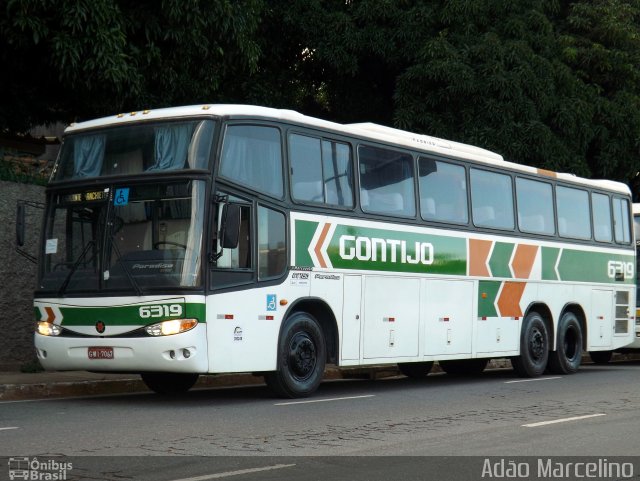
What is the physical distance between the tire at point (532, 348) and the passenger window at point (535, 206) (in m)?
1.53

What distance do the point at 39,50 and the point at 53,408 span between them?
752 centimetres

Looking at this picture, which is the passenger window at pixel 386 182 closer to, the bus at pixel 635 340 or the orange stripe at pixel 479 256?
the orange stripe at pixel 479 256

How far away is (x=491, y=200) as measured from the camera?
17.9 m

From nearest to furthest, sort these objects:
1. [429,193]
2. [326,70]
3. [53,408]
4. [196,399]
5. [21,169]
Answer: [53,408]
[196,399]
[429,193]
[21,169]
[326,70]

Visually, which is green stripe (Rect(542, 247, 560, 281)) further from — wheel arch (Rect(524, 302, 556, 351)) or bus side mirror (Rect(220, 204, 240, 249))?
bus side mirror (Rect(220, 204, 240, 249))

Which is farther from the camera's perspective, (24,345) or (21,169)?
(21,169)

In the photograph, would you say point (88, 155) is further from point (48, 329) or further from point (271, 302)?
point (271, 302)

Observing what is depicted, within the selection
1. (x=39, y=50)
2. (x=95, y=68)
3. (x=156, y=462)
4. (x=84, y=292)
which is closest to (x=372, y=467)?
(x=156, y=462)

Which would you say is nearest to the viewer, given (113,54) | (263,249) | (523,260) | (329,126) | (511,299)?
(263,249)

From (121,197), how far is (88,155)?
0.94 m

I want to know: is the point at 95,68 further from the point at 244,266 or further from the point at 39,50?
the point at 244,266

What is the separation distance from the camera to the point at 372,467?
8.34m

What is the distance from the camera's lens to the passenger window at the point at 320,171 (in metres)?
13.9

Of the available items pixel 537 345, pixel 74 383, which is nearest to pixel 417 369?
pixel 537 345
